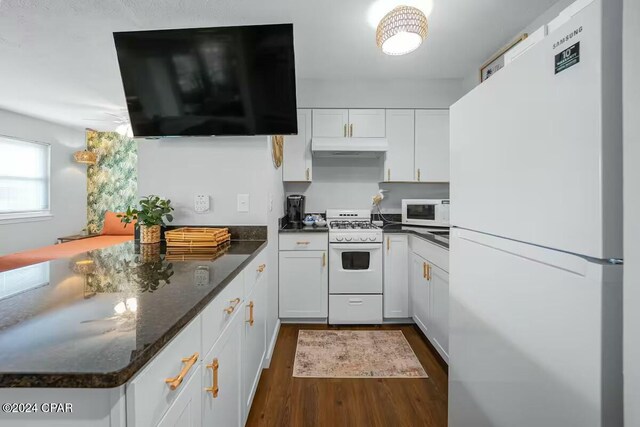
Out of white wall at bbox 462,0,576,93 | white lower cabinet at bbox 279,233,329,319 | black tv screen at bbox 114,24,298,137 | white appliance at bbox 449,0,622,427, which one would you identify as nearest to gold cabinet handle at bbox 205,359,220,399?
white appliance at bbox 449,0,622,427

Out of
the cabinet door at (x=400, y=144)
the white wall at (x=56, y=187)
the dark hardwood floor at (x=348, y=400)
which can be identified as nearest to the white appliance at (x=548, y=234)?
the dark hardwood floor at (x=348, y=400)

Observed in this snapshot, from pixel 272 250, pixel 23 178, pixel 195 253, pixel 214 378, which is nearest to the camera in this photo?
pixel 214 378

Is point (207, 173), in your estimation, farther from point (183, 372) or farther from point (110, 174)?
point (110, 174)

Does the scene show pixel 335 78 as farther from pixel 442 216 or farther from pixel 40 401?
pixel 40 401

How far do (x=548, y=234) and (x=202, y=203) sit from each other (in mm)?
1805

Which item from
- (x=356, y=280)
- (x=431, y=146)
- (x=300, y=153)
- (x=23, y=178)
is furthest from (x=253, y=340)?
(x=23, y=178)

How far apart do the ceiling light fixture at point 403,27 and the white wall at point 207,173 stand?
107 centimetres

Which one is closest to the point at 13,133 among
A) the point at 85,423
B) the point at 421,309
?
the point at 85,423

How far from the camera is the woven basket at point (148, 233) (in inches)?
67.0

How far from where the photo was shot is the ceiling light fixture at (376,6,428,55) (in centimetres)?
175

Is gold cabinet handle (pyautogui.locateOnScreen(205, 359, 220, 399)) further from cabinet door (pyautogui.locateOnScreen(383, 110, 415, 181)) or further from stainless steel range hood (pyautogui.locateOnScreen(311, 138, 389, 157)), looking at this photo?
cabinet door (pyautogui.locateOnScreen(383, 110, 415, 181))

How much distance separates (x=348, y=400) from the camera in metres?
1.65

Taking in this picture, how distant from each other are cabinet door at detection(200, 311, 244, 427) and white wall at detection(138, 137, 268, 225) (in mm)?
850

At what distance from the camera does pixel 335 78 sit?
9.86 feet
